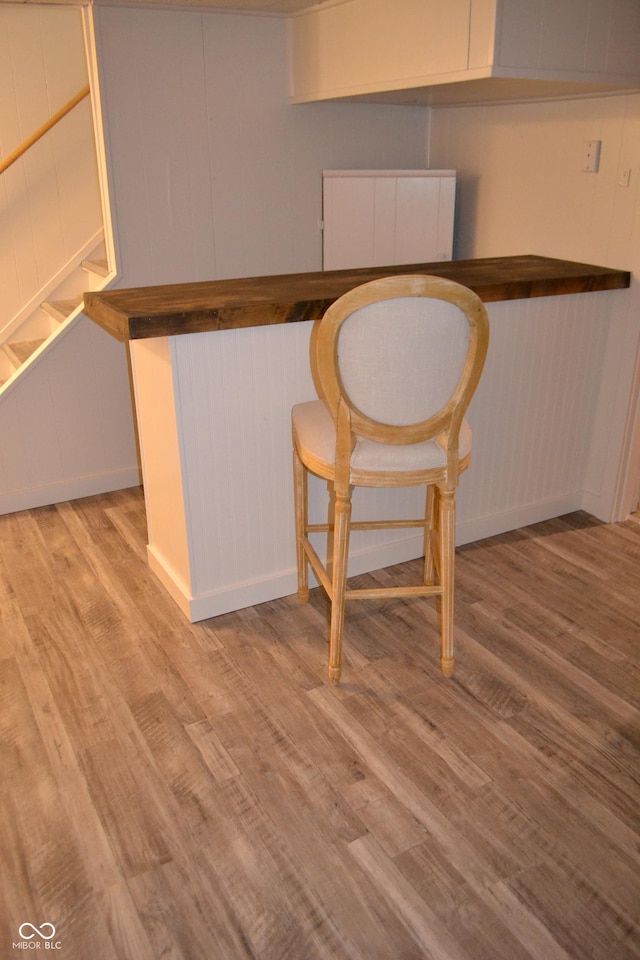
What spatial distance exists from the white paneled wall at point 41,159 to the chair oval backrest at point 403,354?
267 cm

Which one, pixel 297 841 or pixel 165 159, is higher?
pixel 165 159

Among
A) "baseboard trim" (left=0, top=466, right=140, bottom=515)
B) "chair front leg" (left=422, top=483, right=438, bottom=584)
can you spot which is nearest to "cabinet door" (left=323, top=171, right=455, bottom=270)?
"baseboard trim" (left=0, top=466, right=140, bottom=515)

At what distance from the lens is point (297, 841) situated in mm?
1640

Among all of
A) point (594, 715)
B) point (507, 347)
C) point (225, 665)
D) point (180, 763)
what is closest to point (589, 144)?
point (507, 347)

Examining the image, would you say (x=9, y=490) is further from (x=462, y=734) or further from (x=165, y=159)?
(x=462, y=734)

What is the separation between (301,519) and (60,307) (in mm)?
2036

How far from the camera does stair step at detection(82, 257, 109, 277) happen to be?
132 inches

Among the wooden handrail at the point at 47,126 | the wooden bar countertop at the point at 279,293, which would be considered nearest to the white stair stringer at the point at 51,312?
the wooden handrail at the point at 47,126

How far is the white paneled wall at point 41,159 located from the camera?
364 cm

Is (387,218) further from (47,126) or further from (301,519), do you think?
(301,519)

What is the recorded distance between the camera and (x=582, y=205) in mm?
2869

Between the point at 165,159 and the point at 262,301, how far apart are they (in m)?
1.39

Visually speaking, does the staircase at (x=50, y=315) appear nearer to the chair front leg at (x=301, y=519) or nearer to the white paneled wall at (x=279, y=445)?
the white paneled wall at (x=279, y=445)

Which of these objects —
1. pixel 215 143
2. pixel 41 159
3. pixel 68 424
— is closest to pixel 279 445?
pixel 68 424
